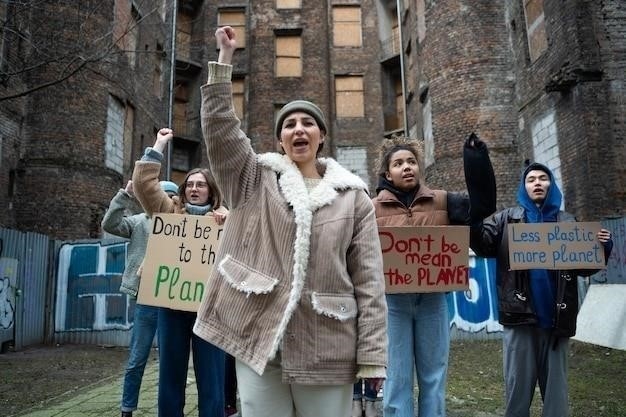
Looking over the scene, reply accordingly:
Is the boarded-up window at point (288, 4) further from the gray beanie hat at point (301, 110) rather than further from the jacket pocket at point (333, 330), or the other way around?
Result: the jacket pocket at point (333, 330)

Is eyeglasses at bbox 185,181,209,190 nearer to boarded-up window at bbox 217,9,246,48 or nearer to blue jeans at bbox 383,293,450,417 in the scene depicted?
blue jeans at bbox 383,293,450,417

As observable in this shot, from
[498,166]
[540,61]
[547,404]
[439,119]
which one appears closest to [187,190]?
[547,404]

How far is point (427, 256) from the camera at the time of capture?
3.66 meters

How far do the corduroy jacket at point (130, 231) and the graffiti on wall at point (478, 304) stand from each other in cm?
733

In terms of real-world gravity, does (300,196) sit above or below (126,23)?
below

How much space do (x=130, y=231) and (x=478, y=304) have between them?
316 inches

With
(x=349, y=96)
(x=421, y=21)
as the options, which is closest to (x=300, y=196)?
(x=421, y=21)

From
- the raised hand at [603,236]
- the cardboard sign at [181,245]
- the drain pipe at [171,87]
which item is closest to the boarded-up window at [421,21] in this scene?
the drain pipe at [171,87]

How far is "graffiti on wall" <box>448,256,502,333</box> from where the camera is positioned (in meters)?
10.5

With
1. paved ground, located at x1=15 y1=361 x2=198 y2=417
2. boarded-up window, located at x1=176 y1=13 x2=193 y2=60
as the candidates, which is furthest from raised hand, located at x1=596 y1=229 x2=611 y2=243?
boarded-up window, located at x1=176 y1=13 x2=193 y2=60

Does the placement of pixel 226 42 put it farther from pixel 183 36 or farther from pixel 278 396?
pixel 183 36

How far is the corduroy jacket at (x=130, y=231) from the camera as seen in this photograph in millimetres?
4504

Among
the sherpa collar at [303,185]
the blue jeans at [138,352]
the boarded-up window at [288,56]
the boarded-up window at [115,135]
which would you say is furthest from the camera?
the boarded-up window at [288,56]

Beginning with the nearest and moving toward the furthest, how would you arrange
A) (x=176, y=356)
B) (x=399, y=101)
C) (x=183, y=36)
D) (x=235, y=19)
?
(x=176, y=356) < (x=399, y=101) < (x=183, y=36) < (x=235, y=19)
